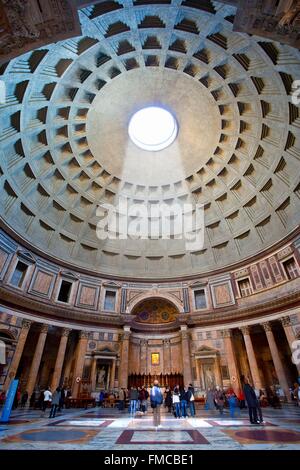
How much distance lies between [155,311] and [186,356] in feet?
20.1

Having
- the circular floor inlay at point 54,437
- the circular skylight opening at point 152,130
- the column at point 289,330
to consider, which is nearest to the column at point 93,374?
the column at point 289,330

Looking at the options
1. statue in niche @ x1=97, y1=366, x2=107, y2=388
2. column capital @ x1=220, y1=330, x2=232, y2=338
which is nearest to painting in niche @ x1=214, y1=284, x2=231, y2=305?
column capital @ x1=220, y1=330, x2=232, y2=338

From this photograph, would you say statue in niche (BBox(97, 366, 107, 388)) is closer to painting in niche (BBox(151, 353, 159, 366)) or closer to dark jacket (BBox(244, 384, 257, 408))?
painting in niche (BBox(151, 353, 159, 366))

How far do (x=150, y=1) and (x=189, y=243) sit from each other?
2011 centimetres

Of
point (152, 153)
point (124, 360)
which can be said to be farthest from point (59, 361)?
point (152, 153)

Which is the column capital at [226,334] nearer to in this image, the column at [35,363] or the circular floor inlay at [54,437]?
the column at [35,363]

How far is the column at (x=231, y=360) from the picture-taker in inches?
781

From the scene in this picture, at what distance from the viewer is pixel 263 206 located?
76.3 ft

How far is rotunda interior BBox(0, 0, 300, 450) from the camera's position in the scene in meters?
17.0

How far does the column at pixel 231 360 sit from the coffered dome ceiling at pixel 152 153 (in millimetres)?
6818

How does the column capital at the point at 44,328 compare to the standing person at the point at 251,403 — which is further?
the column capital at the point at 44,328

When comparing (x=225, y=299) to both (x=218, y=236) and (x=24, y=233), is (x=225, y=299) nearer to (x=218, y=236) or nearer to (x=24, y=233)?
(x=218, y=236)

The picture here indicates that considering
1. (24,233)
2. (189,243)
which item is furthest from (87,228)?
(189,243)
